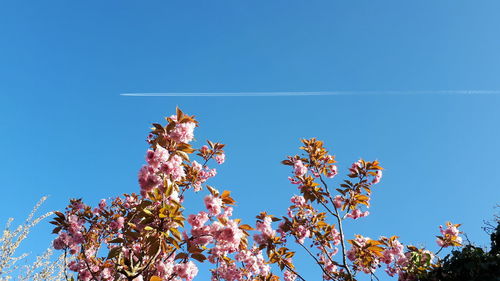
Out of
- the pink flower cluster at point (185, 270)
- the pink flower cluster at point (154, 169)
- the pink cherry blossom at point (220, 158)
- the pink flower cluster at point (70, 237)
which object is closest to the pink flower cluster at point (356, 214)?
the pink cherry blossom at point (220, 158)

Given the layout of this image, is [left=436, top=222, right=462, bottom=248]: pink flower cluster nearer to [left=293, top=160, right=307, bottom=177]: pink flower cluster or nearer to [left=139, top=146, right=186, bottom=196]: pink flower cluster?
[left=293, top=160, right=307, bottom=177]: pink flower cluster

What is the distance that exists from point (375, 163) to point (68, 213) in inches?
205

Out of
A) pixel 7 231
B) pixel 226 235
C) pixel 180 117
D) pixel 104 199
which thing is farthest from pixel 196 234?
pixel 7 231

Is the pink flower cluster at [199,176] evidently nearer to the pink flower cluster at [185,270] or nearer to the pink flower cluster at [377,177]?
the pink flower cluster at [185,270]

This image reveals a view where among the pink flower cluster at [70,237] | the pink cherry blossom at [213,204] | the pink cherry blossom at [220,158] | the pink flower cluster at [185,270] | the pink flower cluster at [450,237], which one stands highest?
the pink cherry blossom at [220,158]

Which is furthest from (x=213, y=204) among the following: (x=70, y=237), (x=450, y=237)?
(x=450, y=237)

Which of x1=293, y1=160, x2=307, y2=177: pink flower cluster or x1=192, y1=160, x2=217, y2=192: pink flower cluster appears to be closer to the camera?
x1=192, y1=160, x2=217, y2=192: pink flower cluster

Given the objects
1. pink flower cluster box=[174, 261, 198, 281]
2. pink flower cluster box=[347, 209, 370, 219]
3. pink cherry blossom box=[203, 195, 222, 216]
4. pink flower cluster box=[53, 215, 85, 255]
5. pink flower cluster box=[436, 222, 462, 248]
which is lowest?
pink flower cluster box=[174, 261, 198, 281]

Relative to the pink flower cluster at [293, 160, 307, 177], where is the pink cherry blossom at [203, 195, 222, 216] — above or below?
below

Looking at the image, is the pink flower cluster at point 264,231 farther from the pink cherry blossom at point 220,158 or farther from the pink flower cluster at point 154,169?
the pink flower cluster at point 154,169

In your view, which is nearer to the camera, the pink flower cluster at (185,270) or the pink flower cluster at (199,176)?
the pink flower cluster at (185,270)

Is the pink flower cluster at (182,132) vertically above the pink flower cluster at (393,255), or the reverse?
the pink flower cluster at (182,132)

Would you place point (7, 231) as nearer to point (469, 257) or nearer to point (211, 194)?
point (211, 194)

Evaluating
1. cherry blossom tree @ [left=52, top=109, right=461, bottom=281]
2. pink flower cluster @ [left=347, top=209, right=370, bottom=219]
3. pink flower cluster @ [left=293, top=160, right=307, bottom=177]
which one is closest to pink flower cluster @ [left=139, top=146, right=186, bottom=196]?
cherry blossom tree @ [left=52, top=109, right=461, bottom=281]
